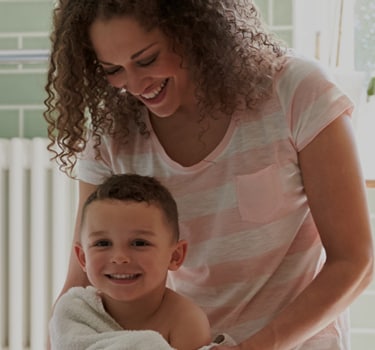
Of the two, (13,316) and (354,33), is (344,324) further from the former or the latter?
(354,33)

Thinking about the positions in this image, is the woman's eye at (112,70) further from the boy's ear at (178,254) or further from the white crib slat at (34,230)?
the white crib slat at (34,230)

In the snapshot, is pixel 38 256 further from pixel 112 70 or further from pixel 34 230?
pixel 112 70

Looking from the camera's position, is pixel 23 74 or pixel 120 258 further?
pixel 23 74

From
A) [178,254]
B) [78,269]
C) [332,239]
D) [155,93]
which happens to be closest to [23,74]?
[78,269]

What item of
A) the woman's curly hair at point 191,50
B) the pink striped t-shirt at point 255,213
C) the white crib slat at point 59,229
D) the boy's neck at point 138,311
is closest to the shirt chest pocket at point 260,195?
the pink striped t-shirt at point 255,213

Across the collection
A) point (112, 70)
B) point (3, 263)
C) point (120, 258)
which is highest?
point (112, 70)

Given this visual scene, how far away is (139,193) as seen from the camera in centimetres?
133

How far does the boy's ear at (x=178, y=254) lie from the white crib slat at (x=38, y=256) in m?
1.23

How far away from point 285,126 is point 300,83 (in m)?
0.07

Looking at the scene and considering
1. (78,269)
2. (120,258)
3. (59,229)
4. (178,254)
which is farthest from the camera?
(59,229)

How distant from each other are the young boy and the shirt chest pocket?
0.49 ft

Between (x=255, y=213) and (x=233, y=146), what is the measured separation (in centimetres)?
12

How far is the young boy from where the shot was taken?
1299 millimetres

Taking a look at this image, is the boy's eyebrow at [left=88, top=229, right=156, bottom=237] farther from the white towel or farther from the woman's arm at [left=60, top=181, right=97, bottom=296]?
the woman's arm at [left=60, top=181, right=97, bottom=296]
